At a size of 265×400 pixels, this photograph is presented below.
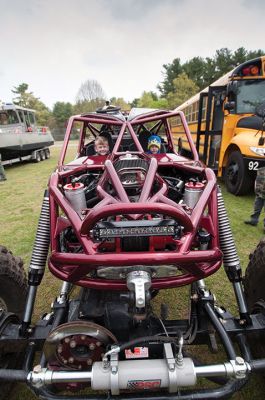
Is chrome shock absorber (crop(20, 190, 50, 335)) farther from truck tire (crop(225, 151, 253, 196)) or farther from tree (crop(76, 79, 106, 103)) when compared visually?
tree (crop(76, 79, 106, 103))

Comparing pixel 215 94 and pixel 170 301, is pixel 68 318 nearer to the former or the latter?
pixel 170 301

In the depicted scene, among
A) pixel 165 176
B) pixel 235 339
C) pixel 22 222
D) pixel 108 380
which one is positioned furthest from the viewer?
pixel 22 222

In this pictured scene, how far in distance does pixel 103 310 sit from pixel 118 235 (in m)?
0.73

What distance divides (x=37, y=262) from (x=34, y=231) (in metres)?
3.52

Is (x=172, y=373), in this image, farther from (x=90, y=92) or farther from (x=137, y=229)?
(x=90, y=92)

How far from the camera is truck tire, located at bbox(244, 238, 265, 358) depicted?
203 centimetres

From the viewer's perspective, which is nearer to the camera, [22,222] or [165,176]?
[165,176]

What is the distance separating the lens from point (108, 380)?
1415 millimetres

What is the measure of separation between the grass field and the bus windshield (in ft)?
6.89

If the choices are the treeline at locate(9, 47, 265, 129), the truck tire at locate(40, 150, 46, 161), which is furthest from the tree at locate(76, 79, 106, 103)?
the truck tire at locate(40, 150, 46, 161)

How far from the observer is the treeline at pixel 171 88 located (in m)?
42.3

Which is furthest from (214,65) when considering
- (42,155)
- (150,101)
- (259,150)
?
(259,150)

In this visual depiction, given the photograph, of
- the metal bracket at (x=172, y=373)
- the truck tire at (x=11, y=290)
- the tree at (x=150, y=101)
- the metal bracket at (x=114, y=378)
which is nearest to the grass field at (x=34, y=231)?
the truck tire at (x=11, y=290)

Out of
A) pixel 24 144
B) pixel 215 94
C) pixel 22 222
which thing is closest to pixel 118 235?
pixel 22 222
